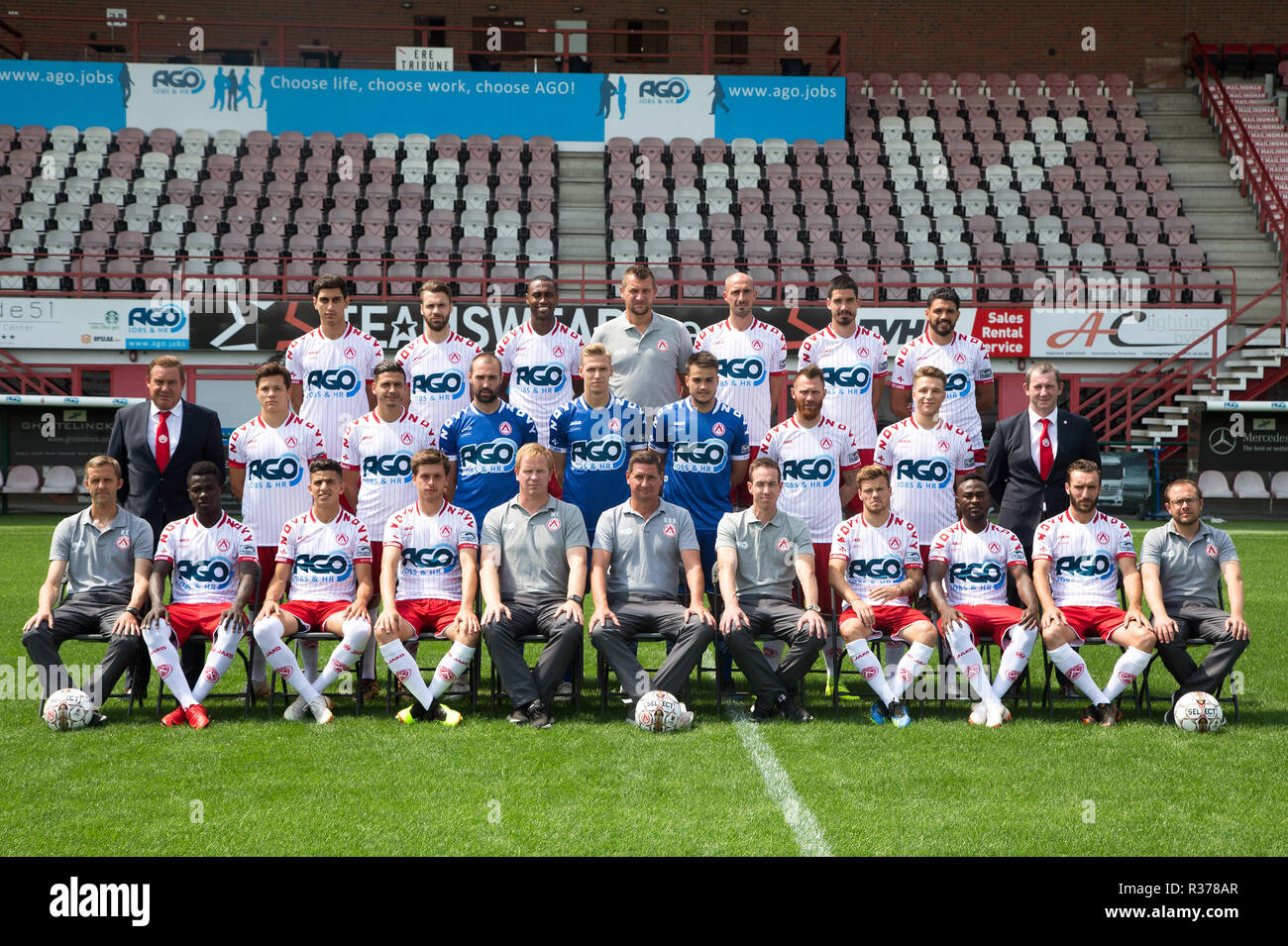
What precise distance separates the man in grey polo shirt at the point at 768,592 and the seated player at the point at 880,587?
20 centimetres

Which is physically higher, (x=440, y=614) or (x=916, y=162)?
(x=916, y=162)

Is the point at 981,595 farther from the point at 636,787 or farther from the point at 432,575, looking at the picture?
the point at 432,575

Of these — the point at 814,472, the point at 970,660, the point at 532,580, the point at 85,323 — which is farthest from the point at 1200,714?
the point at 85,323

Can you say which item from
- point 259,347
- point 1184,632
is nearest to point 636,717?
point 1184,632

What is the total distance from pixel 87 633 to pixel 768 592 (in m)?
Result: 3.83

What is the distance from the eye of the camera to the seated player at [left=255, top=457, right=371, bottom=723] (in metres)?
6.47

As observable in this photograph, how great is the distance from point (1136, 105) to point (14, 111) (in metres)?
24.7

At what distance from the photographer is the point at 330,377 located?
7922 mm

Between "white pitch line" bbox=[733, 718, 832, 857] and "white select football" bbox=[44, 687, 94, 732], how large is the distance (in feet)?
11.3

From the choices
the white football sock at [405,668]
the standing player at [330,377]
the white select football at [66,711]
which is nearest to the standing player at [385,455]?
the standing player at [330,377]

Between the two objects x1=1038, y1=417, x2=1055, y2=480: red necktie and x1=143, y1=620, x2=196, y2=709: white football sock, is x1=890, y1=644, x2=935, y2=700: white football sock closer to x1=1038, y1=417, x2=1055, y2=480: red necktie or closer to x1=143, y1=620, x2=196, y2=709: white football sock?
x1=1038, y1=417, x2=1055, y2=480: red necktie

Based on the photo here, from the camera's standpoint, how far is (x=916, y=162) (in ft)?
83.0

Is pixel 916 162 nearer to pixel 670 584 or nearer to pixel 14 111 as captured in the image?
pixel 14 111

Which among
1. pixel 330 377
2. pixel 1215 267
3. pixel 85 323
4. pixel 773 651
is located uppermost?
pixel 1215 267
